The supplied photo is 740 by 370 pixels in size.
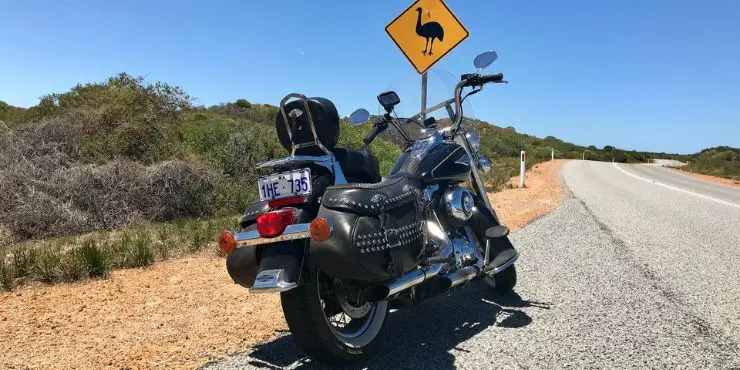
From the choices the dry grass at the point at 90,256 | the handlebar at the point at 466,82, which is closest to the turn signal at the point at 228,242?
the handlebar at the point at 466,82

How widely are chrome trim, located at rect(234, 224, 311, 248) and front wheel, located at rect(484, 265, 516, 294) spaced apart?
2.44m

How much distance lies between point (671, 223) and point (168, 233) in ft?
28.5

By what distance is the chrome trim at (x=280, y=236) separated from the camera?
2936mm

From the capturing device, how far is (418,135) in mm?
4578

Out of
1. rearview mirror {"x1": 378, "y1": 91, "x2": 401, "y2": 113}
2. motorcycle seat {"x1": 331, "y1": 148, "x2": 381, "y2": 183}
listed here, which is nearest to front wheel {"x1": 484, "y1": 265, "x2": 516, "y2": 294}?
motorcycle seat {"x1": 331, "y1": 148, "x2": 381, "y2": 183}

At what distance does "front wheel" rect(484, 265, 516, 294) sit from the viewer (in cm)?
473

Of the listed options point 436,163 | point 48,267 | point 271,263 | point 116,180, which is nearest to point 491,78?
point 436,163

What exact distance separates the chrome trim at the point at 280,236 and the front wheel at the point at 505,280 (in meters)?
2.44

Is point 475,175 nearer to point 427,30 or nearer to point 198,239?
point 427,30

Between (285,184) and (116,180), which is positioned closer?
(285,184)

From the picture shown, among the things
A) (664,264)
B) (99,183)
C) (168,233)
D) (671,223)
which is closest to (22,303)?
(168,233)

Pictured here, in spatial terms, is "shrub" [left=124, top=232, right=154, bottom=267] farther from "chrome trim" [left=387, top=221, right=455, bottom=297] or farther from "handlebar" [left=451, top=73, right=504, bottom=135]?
"handlebar" [left=451, top=73, right=504, bottom=135]

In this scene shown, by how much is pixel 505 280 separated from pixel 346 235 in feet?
7.85

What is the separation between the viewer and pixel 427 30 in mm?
7262
